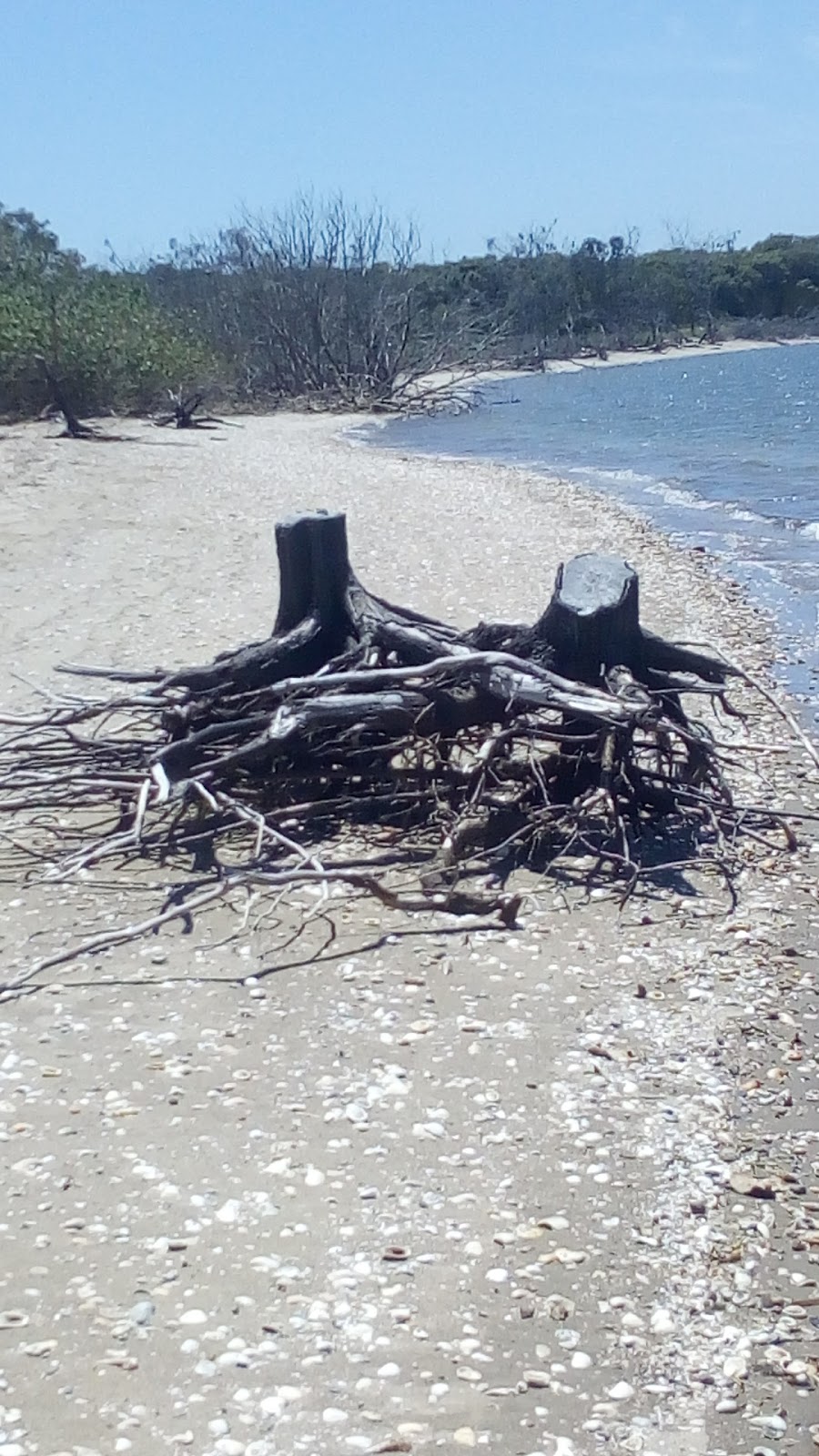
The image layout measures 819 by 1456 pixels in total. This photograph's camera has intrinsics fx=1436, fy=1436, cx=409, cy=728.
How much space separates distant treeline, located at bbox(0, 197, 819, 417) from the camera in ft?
98.2

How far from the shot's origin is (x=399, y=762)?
259 inches

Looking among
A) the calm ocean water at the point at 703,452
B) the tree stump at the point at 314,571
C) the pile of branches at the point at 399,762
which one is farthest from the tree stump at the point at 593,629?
the calm ocean water at the point at 703,452

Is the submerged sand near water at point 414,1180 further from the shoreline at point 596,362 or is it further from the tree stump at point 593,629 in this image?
the shoreline at point 596,362

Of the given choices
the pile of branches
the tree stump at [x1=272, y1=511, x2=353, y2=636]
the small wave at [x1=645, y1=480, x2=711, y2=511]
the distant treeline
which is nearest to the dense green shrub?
the distant treeline

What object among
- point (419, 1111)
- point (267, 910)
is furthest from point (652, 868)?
point (419, 1111)

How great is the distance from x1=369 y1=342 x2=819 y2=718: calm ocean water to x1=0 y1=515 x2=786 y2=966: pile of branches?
Answer: 9.77 ft

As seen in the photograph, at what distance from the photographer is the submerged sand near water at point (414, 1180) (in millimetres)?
2975

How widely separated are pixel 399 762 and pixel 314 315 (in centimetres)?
4270

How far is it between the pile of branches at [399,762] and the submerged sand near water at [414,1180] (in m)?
0.38

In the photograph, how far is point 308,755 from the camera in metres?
6.30

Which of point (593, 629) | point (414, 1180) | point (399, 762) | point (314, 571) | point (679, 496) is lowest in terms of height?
point (414, 1180)

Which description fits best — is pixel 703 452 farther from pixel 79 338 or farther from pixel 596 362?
pixel 596 362

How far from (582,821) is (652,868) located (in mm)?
499

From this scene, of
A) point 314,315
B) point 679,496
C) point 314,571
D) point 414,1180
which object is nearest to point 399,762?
point 314,571
